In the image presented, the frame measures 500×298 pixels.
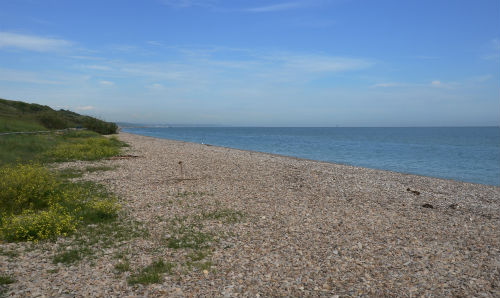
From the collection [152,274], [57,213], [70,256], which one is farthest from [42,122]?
[152,274]

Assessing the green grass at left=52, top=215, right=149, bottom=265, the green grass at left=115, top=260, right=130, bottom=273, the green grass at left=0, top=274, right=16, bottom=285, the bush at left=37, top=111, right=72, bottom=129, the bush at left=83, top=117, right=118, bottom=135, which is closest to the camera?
the green grass at left=0, top=274, right=16, bottom=285

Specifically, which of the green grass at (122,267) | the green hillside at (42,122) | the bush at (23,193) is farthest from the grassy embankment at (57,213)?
the green hillside at (42,122)

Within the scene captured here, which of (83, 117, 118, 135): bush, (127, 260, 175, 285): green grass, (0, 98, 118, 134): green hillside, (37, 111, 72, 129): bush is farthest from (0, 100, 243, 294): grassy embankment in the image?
(83, 117, 118, 135): bush

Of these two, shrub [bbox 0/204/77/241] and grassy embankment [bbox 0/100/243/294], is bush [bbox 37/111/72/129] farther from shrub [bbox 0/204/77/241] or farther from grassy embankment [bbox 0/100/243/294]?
shrub [bbox 0/204/77/241]

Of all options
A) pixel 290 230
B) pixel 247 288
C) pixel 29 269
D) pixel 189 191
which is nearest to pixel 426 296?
pixel 247 288

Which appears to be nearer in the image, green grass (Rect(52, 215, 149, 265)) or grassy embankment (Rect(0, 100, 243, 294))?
grassy embankment (Rect(0, 100, 243, 294))

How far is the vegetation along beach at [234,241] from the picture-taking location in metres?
7.12

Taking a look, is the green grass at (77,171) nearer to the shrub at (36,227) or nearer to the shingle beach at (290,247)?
the shingle beach at (290,247)

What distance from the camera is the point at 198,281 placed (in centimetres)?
719

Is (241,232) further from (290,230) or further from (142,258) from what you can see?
(142,258)

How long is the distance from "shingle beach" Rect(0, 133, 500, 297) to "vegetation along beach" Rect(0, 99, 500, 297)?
0.13 ft

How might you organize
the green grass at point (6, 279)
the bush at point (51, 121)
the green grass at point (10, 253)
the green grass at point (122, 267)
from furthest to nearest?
the bush at point (51, 121), the green grass at point (10, 253), the green grass at point (122, 267), the green grass at point (6, 279)

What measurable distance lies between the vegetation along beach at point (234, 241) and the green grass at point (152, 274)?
4cm

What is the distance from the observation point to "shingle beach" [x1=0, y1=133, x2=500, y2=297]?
704 cm
